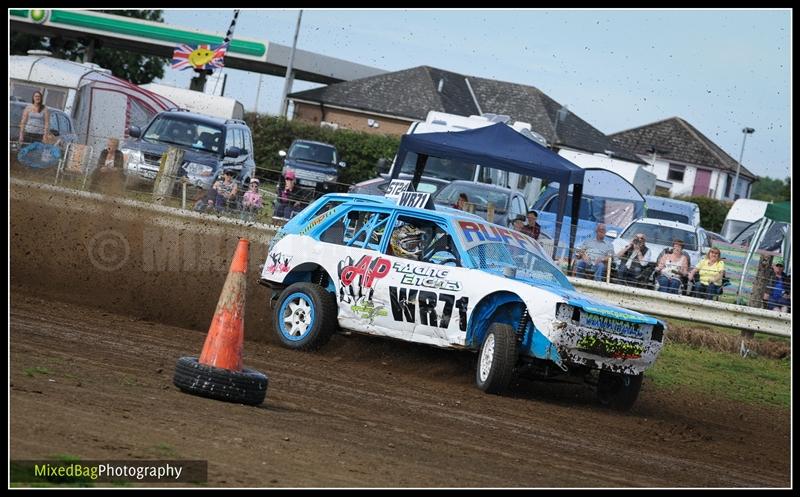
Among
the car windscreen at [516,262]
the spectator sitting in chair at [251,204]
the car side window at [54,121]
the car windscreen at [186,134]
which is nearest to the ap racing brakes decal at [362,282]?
the car windscreen at [516,262]

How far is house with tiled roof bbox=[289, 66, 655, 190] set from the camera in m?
55.3

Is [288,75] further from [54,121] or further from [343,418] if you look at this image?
[343,418]

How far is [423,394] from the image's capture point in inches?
369

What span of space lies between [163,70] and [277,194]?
5147 cm

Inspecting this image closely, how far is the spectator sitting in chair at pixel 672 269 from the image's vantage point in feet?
51.7

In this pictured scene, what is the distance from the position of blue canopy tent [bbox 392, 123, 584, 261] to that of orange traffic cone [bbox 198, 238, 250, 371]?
32.8 ft

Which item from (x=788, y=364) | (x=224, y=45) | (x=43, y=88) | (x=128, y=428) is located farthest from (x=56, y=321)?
(x=224, y=45)

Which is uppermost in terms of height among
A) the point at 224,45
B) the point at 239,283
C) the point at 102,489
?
the point at 224,45

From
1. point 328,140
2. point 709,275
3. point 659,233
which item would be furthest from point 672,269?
point 328,140

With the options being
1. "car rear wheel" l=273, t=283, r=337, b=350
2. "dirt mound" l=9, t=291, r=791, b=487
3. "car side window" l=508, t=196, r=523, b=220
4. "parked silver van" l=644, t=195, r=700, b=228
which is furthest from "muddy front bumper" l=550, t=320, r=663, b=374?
"parked silver van" l=644, t=195, r=700, b=228

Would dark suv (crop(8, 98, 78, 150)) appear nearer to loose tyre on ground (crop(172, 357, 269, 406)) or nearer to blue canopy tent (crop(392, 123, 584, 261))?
blue canopy tent (crop(392, 123, 584, 261))

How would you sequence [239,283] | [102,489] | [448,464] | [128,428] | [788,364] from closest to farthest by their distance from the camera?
[102,489]
[128,428]
[448,464]
[239,283]
[788,364]

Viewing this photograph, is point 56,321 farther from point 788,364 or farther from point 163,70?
point 163,70

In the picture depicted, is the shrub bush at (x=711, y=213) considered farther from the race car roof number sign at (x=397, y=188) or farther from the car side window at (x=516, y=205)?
the race car roof number sign at (x=397, y=188)
